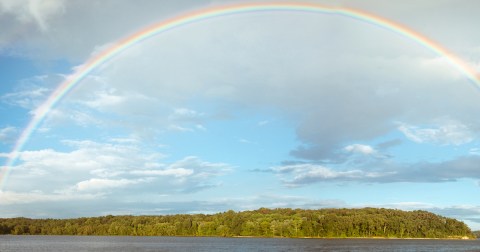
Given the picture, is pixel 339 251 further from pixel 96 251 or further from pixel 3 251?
pixel 3 251

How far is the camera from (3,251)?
116750 mm

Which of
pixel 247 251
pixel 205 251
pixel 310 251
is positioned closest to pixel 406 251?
pixel 310 251

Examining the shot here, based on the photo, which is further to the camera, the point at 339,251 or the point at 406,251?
the point at 406,251

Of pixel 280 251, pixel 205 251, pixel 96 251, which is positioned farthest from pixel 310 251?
pixel 96 251

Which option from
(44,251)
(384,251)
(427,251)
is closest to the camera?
(44,251)

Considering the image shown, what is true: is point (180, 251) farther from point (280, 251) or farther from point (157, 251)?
point (280, 251)

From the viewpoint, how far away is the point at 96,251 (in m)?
116

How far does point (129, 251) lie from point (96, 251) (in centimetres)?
843

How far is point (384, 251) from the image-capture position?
123m

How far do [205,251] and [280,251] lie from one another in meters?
20.4

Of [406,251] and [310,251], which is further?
[406,251]

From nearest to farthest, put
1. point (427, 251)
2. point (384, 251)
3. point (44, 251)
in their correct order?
point (44, 251)
point (384, 251)
point (427, 251)

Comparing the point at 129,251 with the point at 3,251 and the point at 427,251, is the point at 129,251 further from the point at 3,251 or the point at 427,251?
the point at 427,251

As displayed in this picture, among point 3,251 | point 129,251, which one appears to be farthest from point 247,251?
point 3,251
